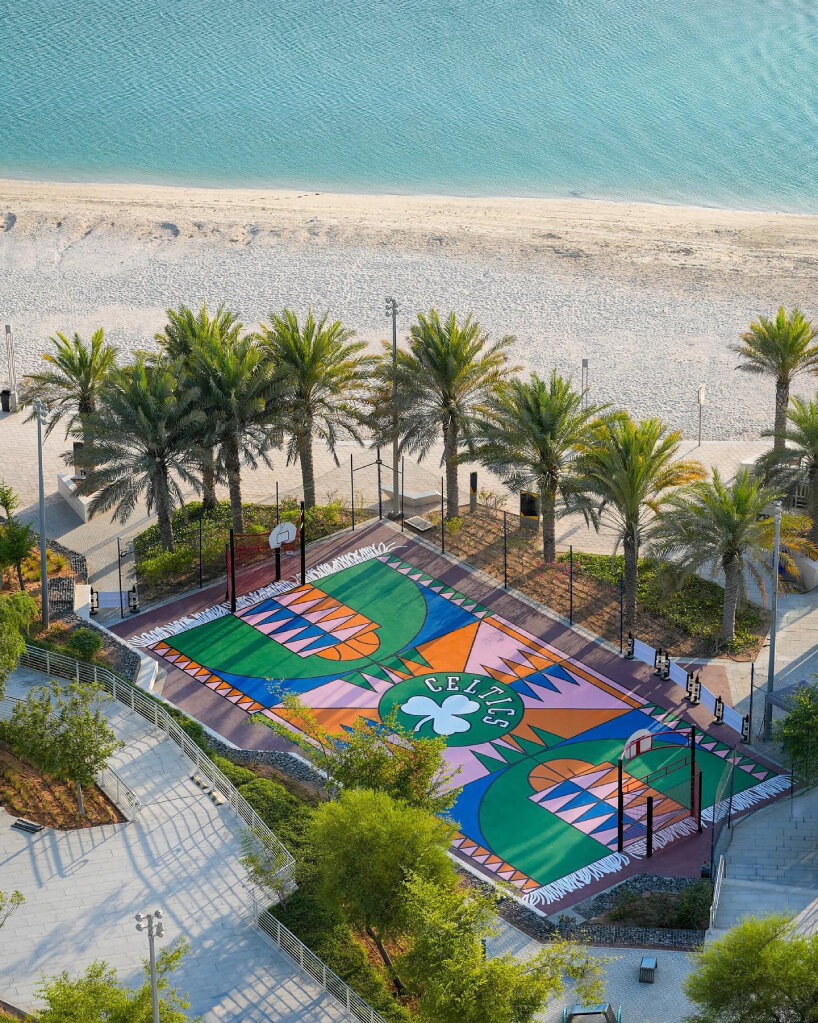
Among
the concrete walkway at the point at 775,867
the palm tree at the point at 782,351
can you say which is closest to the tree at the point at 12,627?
the concrete walkway at the point at 775,867

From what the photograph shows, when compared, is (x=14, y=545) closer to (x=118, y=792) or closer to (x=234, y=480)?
(x=234, y=480)

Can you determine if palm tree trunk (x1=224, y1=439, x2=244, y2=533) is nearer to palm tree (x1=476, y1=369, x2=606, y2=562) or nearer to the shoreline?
palm tree (x1=476, y1=369, x2=606, y2=562)

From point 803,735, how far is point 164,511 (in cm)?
1995

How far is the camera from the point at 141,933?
97.0 ft

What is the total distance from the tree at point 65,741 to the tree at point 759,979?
45.5 ft

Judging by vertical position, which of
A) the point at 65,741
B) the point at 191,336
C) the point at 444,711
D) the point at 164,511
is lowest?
the point at 444,711

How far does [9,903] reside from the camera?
2955 centimetres

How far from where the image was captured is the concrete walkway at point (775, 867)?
1185 inches

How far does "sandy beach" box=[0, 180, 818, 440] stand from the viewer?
2402 inches

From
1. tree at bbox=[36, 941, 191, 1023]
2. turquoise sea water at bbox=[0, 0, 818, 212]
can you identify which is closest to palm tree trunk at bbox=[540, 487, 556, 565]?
tree at bbox=[36, 941, 191, 1023]

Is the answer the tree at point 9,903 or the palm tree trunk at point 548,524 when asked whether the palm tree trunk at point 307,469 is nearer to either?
the palm tree trunk at point 548,524

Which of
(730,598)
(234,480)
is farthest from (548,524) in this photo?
(234,480)

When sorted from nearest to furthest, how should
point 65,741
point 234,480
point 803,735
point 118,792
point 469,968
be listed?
point 469,968 < point 65,741 < point 803,735 < point 118,792 < point 234,480

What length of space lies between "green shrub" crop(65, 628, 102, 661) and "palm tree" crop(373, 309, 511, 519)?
11763 mm
